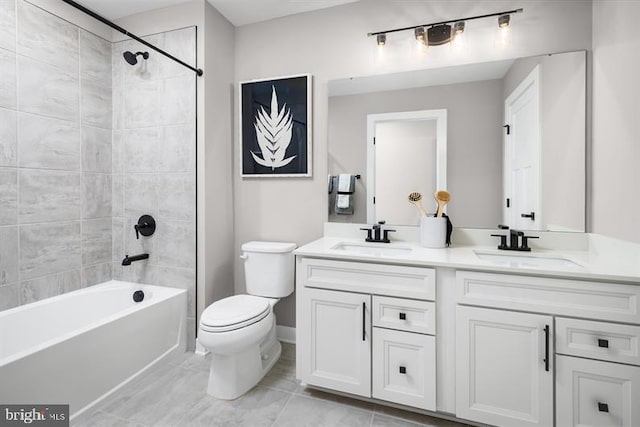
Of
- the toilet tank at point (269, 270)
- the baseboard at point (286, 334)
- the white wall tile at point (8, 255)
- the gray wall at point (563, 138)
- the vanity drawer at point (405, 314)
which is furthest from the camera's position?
the baseboard at point (286, 334)

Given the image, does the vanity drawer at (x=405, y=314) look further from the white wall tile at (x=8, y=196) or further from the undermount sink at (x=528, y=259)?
the white wall tile at (x=8, y=196)

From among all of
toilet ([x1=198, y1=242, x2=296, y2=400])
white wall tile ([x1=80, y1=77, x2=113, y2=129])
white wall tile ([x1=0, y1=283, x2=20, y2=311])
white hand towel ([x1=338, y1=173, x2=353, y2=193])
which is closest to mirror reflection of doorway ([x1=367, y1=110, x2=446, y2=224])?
white hand towel ([x1=338, y1=173, x2=353, y2=193])

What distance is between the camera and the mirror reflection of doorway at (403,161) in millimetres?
1931

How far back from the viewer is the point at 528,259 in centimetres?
164

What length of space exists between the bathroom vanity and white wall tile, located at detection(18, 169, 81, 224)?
1.76 metres

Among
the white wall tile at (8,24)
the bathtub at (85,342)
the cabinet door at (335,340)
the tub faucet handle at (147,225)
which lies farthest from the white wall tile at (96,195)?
the cabinet door at (335,340)

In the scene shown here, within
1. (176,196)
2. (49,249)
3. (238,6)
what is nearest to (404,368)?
(176,196)

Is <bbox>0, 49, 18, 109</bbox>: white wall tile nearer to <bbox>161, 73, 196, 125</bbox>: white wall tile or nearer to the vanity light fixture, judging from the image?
<bbox>161, 73, 196, 125</bbox>: white wall tile

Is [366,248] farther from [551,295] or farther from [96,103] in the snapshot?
A: [96,103]

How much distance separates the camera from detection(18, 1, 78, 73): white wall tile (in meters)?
1.88

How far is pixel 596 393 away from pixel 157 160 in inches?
111

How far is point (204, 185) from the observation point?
2.17 m

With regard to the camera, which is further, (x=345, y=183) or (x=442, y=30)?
(x=345, y=183)

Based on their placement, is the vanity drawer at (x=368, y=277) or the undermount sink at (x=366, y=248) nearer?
the vanity drawer at (x=368, y=277)
